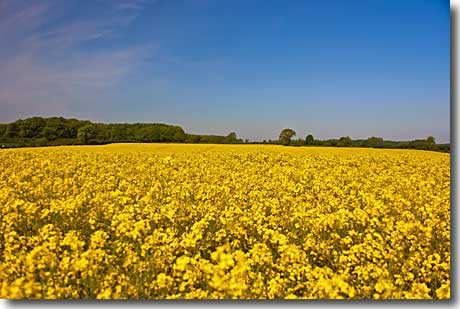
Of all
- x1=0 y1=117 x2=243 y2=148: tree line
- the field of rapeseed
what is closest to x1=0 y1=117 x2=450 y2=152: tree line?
x1=0 y1=117 x2=243 y2=148: tree line

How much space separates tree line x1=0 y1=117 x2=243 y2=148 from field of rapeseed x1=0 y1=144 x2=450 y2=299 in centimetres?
46

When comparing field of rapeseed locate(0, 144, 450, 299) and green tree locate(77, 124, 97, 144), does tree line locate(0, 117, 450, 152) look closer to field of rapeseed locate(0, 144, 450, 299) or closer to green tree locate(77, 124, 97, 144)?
green tree locate(77, 124, 97, 144)

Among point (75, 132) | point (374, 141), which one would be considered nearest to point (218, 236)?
point (75, 132)

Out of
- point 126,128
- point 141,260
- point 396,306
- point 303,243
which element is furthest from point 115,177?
point 396,306

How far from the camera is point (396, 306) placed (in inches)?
102

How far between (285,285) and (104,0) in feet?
9.40

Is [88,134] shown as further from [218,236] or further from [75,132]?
[218,236]

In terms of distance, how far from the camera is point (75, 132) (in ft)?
13.1

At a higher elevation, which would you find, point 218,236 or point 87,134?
point 87,134

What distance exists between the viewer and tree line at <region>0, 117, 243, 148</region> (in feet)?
12.3

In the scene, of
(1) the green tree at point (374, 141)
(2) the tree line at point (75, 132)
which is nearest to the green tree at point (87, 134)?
(2) the tree line at point (75, 132)

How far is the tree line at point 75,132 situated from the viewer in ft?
12.3

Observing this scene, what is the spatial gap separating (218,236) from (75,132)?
200cm

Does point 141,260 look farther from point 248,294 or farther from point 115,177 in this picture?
point 115,177
